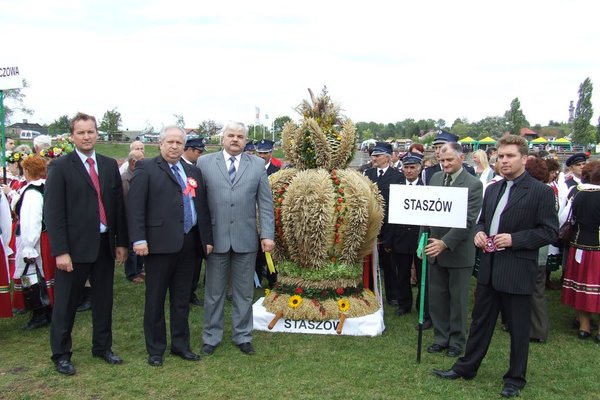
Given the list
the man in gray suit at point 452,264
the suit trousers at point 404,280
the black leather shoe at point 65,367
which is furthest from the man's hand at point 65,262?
the suit trousers at point 404,280

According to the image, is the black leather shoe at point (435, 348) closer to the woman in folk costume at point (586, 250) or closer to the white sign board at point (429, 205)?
the white sign board at point (429, 205)

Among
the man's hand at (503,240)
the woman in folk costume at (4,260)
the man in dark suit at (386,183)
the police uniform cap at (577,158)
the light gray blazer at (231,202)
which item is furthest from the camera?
the police uniform cap at (577,158)

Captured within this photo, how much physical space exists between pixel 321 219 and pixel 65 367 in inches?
107

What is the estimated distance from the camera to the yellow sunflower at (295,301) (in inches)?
225

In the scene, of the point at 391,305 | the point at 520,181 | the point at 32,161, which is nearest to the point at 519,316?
the point at 520,181

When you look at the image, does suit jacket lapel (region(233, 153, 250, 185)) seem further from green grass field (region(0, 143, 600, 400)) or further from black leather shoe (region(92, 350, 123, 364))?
black leather shoe (region(92, 350, 123, 364))

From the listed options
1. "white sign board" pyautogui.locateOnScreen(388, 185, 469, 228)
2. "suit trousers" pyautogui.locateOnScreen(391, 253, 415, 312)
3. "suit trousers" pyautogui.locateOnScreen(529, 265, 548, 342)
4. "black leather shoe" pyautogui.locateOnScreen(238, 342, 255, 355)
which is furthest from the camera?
"suit trousers" pyautogui.locateOnScreen(391, 253, 415, 312)

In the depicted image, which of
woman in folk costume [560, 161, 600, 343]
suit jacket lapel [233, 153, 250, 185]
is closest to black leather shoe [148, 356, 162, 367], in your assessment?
suit jacket lapel [233, 153, 250, 185]

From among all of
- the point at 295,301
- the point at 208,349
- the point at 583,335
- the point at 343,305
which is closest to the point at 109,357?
the point at 208,349

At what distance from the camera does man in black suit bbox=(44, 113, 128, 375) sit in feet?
14.4

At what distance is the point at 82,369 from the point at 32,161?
2376mm

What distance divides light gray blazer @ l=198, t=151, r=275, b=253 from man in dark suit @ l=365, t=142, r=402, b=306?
224 cm

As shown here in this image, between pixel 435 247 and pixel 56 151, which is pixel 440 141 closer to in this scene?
pixel 435 247

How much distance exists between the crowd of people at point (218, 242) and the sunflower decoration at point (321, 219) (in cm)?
54
